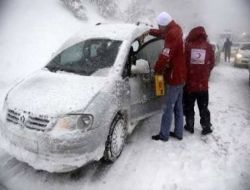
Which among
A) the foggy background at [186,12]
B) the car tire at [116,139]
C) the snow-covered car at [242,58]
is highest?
the foggy background at [186,12]

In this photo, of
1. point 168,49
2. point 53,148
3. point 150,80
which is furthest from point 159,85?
point 53,148

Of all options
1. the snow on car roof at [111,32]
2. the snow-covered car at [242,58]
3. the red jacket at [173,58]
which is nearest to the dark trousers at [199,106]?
the red jacket at [173,58]

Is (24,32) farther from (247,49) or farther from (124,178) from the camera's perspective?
(247,49)

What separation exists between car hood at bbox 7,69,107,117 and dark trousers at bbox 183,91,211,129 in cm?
206

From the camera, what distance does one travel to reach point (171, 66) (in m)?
5.55

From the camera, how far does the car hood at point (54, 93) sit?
14.2 ft

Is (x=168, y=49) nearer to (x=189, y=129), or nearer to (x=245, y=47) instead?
(x=189, y=129)

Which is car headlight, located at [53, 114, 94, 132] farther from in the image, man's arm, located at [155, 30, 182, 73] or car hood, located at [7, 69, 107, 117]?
man's arm, located at [155, 30, 182, 73]

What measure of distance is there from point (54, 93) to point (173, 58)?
79.6 inches

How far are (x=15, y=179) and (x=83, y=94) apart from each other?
1.47m

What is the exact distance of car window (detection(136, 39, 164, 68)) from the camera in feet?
19.0

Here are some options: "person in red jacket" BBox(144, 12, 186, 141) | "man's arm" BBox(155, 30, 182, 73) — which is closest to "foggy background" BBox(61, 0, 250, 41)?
"person in red jacket" BBox(144, 12, 186, 141)

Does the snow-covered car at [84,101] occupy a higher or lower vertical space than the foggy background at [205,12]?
lower

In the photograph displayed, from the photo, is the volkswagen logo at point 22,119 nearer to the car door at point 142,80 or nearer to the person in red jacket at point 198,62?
the car door at point 142,80
